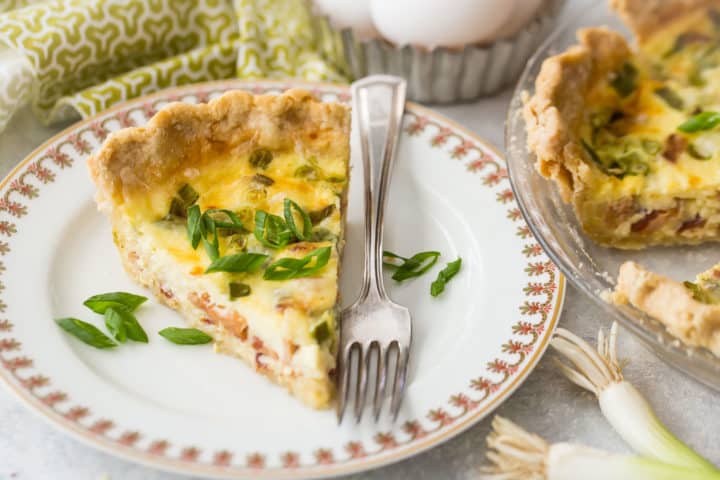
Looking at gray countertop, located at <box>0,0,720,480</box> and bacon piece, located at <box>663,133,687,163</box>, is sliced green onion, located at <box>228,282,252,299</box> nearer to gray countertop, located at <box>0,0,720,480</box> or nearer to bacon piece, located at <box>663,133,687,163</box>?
gray countertop, located at <box>0,0,720,480</box>

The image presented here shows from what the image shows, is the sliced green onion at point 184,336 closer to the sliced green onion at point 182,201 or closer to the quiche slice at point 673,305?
the sliced green onion at point 182,201

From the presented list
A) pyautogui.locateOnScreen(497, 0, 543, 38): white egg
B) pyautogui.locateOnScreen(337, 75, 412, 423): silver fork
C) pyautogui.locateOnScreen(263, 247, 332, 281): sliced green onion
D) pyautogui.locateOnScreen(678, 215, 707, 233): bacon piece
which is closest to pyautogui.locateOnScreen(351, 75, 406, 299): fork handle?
pyautogui.locateOnScreen(337, 75, 412, 423): silver fork

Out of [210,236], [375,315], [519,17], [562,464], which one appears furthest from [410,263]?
[519,17]

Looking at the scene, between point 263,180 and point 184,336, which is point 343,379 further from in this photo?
point 263,180

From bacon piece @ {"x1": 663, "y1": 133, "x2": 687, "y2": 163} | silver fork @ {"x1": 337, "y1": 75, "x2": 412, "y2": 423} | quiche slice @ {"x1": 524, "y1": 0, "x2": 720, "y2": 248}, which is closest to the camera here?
silver fork @ {"x1": 337, "y1": 75, "x2": 412, "y2": 423}

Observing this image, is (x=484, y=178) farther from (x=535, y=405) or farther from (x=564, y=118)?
(x=535, y=405)

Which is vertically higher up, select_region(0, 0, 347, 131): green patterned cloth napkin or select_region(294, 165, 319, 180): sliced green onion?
select_region(0, 0, 347, 131): green patterned cloth napkin
